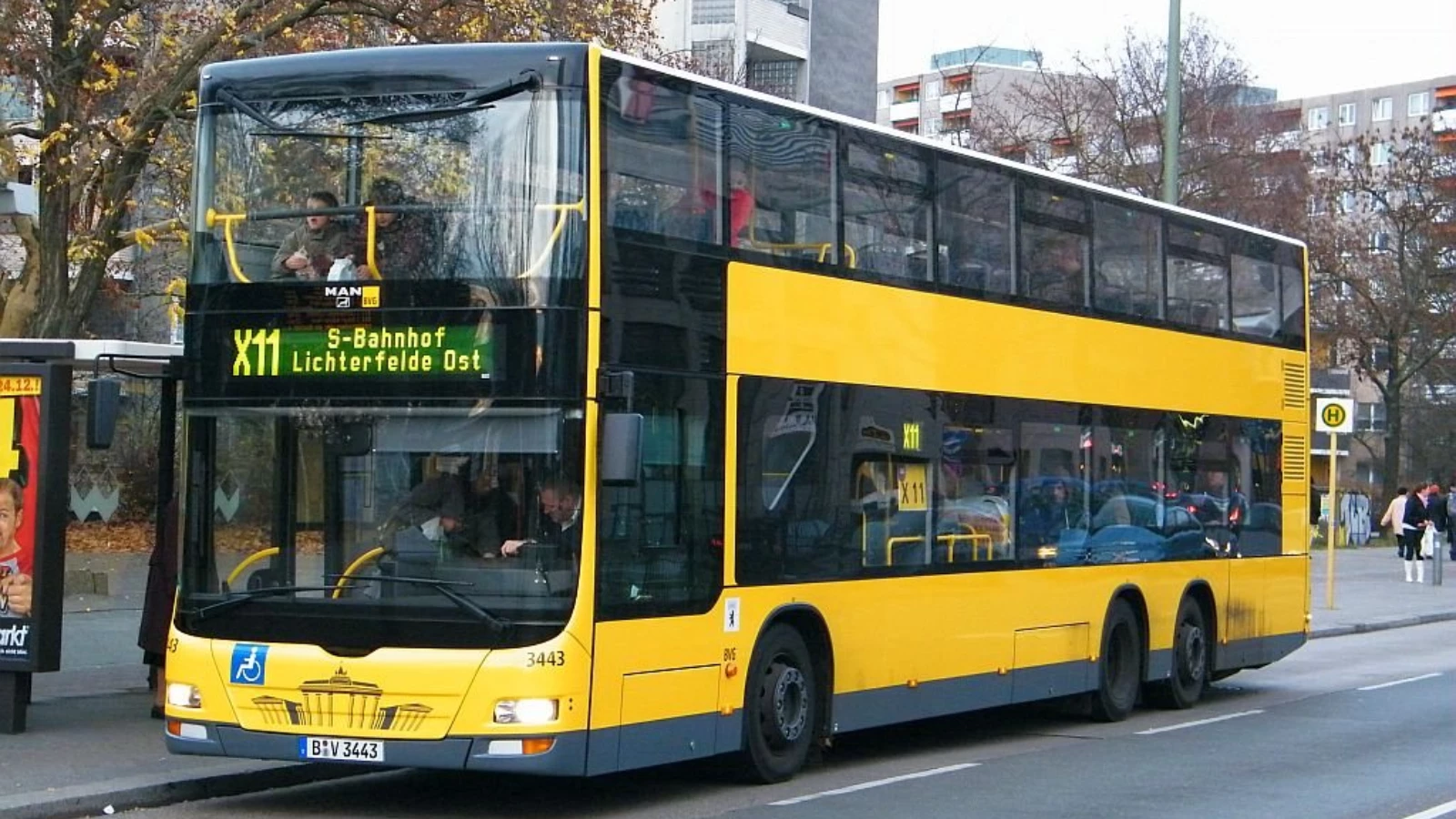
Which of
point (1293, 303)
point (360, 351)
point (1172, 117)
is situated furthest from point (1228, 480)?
point (360, 351)

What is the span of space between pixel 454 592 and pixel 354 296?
65.5 inches

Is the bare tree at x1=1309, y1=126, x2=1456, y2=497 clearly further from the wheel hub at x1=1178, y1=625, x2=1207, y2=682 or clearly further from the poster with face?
the poster with face

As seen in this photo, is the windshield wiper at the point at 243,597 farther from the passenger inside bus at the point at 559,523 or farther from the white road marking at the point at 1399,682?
the white road marking at the point at 1399,682

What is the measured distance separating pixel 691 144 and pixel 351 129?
1916mm

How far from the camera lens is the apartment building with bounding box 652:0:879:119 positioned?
2002 inches

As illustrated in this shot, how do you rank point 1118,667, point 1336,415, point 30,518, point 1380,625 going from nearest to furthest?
point 30,518
point 1118,667
point 1336,415
point 1380,625

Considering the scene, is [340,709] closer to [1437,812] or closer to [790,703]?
[790,703]

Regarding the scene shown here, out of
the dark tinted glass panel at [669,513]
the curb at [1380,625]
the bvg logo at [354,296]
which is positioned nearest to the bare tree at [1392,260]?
the curb at [1380,625]

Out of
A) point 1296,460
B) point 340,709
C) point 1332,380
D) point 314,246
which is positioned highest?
point 1332,380

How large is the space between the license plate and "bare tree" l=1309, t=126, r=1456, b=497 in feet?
164

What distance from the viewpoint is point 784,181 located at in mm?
12117

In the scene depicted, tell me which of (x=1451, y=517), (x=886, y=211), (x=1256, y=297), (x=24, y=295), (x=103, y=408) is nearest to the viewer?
(x=103, y=408)

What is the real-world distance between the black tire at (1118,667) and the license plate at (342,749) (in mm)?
7560

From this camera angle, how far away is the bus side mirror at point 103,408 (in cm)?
1156
